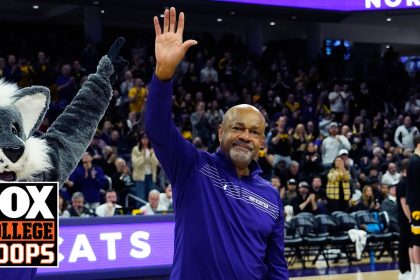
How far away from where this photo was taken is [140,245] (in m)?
10.4

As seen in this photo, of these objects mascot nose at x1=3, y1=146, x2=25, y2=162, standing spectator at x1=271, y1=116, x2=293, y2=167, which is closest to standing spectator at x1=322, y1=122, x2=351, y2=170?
standing spectator at x1=271, y1=116, x2=293, y2=167

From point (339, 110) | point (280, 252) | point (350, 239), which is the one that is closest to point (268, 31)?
point (339, 110)

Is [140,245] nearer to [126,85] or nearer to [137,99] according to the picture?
[137,99]

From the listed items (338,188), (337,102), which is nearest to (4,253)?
(338,188)

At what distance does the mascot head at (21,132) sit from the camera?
312 cm

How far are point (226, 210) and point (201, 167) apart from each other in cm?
22

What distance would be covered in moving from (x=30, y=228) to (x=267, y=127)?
16582 millimetres

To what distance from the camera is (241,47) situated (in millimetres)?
24047

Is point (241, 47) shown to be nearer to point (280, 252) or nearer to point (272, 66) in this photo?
point (272, 66)

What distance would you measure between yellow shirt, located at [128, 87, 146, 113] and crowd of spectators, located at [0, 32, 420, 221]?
2 cm

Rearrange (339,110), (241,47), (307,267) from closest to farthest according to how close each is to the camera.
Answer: (307,267)
(339,110)
(241,47)

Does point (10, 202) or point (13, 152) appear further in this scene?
point (13, 152)

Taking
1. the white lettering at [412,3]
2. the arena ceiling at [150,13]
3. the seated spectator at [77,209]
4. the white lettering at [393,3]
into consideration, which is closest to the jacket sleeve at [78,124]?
the seated spectator at [77,209]

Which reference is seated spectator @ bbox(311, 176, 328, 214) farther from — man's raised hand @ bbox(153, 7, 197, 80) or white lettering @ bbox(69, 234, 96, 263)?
man's raised hand @ bbox(153, 7, 197, 80)
